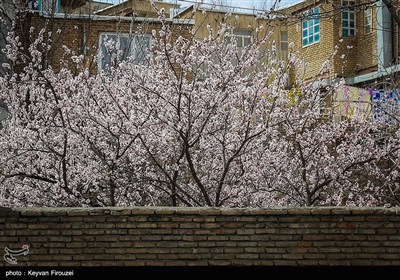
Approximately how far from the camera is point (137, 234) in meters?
10.8

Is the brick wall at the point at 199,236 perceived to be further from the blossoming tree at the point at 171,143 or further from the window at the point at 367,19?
the window at the point at 367,19

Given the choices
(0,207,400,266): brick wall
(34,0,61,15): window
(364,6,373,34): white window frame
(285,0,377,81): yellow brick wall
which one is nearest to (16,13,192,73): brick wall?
(34,0,61,15): window

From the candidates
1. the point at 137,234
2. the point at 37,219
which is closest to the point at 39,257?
the point at 37,219

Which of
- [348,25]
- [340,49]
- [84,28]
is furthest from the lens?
[348,25]

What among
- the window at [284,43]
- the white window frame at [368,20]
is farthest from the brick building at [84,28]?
the window at [284,43]

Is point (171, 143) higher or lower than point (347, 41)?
lower

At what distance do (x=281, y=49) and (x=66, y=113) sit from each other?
18995 mm

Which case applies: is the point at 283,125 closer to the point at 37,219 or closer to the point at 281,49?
the point at 37,219

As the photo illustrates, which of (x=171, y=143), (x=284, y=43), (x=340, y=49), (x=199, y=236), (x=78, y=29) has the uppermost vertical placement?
(x=284, y=43)

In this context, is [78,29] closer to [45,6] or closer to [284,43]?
[45,6]

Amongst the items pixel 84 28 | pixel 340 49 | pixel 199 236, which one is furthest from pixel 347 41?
pixel 199 236

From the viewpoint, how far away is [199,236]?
10.8 metres

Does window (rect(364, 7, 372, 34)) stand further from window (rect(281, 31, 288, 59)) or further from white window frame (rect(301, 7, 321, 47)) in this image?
window (rect(281, 31, 288, 59))

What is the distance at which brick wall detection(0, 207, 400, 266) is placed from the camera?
10758 mm
